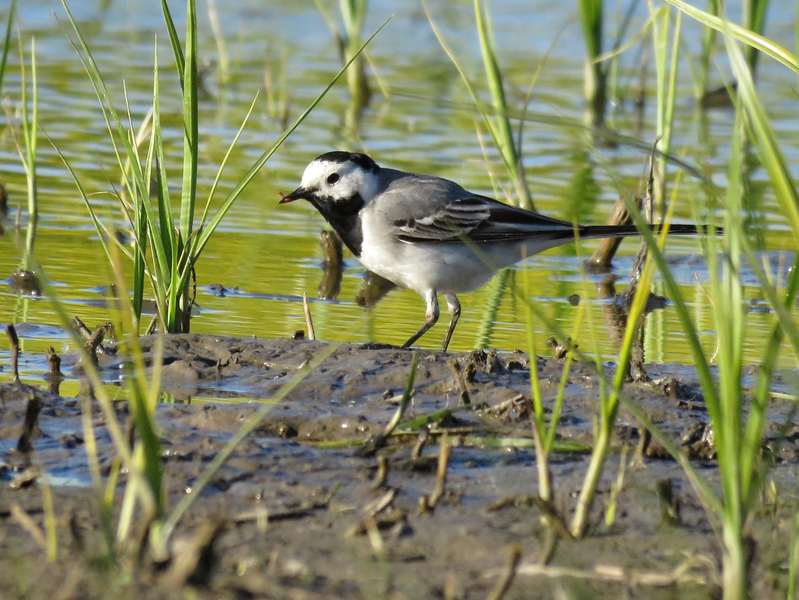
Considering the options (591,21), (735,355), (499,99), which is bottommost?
(735,355)

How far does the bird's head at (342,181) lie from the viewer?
6.65 m

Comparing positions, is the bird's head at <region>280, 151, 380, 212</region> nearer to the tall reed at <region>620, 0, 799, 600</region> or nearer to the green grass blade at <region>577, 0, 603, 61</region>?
the tall reed at <region>620, 0, 799, 600</region>

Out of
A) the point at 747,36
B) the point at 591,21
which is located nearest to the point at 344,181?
the point at 747,36

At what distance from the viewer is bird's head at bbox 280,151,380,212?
21.8 ft

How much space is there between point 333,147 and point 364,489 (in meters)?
6.83

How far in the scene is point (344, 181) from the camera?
667cm

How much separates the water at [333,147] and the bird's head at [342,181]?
0.58m

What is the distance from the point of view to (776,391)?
203 inches

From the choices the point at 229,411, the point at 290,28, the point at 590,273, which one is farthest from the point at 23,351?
the point at 290,28

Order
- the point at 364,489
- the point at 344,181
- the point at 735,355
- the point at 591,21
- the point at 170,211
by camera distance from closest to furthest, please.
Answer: the point at 735,355
the point at 364,489
the point at 170,211
the point at 344,181
the point at 591,21

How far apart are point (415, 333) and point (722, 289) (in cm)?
347

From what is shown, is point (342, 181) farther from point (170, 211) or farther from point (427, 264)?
point (170, 211)

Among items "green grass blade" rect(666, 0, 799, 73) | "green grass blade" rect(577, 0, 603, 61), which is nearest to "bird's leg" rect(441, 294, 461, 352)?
"green grass blade" rect(666, 0, 799, 73)

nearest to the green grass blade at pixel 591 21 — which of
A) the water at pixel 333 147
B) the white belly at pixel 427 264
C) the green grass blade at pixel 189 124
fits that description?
the water at pixel 333 147
